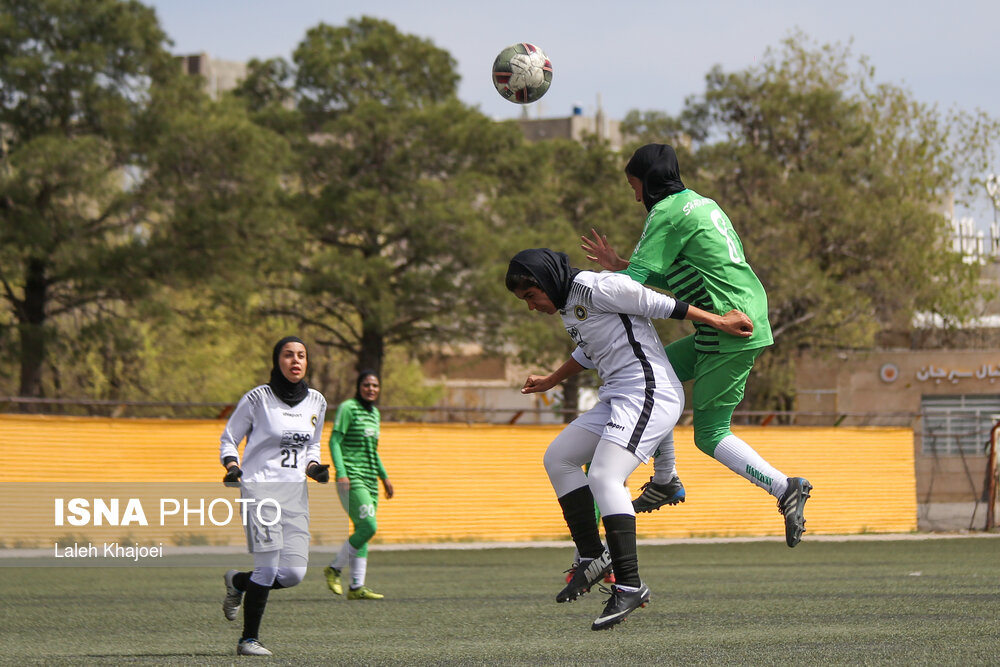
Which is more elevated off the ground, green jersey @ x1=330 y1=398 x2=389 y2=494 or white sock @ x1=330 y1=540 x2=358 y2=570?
green jersey @ x1=330 y1=398 x2=389 y2=494

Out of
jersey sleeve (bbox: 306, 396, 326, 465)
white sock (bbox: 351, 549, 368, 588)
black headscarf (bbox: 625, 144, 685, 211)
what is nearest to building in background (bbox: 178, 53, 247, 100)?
white sock (bbox: 351, 549, 368, 588)

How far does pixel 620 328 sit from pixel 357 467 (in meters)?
6.74

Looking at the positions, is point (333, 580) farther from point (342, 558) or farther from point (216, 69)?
point (216, 69)

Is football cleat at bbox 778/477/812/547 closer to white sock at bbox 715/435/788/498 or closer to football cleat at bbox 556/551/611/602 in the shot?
white sock at bbox 715/435/788/498

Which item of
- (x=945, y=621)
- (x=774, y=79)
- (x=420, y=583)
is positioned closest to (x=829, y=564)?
(x=420, y=583)

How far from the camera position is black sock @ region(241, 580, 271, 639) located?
7.68 meters


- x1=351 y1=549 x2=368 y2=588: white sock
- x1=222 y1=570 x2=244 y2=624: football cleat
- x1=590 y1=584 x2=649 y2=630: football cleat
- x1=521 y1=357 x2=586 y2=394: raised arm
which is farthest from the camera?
x1=351 y1=549 x2=368 y2=588: white sock

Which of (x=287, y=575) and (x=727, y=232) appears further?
(x=287, y=575)

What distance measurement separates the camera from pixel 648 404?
20.1 feet

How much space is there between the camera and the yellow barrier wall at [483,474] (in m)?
17.4

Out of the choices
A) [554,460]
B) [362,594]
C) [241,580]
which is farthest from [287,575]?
[362,594]

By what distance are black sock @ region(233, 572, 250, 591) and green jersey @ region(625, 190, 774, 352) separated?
353 cm

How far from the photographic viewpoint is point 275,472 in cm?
787

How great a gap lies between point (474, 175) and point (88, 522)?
20801mm
